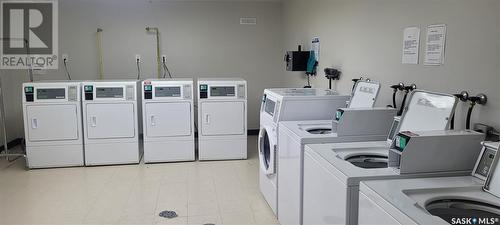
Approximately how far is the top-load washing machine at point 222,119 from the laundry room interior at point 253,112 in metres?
0.01

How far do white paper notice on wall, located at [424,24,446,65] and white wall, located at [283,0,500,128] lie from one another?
4 cm

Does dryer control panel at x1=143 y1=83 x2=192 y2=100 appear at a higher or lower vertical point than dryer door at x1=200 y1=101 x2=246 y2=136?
higher

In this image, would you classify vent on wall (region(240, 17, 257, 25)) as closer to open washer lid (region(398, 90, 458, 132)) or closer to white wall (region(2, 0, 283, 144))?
white wall (region(2, 0, 283, 144))

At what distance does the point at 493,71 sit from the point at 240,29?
16.0ft

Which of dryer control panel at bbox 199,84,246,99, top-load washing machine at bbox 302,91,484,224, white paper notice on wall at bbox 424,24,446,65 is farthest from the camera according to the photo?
dryer control panel at bbox 199,84,246,99

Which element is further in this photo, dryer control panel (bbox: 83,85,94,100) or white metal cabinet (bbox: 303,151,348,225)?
dryer control panel (bbox: 83,85,94,100)

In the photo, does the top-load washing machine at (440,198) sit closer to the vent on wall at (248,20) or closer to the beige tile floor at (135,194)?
the beige tile floor at (135,194)

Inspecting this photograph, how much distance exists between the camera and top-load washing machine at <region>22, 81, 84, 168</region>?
4.80 m

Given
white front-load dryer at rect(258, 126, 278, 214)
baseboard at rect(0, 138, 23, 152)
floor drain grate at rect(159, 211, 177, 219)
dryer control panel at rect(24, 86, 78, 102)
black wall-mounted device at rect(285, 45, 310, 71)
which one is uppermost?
black wall-mounted device at rect(285, 45, 310, 71)

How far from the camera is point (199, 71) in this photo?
6.51m

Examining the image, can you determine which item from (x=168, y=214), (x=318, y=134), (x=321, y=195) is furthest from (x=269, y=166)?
(x=321, y=195)

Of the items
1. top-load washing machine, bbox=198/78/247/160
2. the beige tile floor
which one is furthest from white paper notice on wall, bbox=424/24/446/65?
top-load washing machine, bbox=198/78/247/160

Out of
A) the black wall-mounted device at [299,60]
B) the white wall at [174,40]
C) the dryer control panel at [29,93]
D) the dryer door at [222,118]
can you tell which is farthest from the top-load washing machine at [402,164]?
the white wall at [174,40]

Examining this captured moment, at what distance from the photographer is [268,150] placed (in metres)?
3.61
